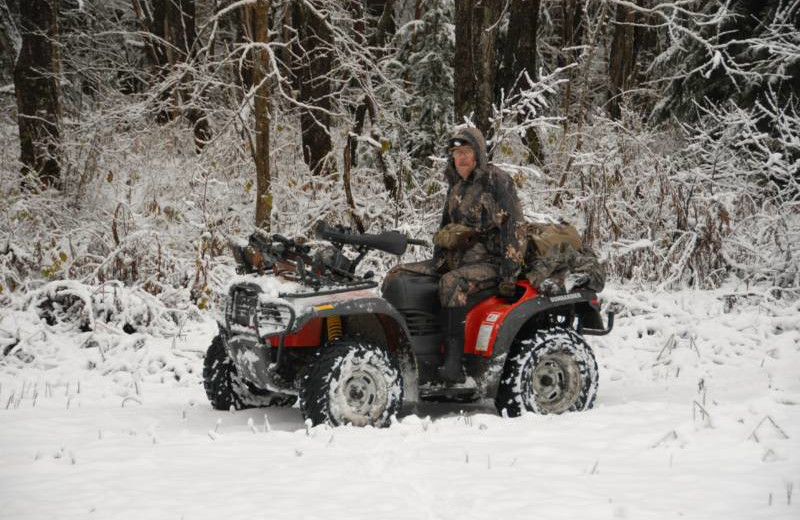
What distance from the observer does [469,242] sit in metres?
6.19

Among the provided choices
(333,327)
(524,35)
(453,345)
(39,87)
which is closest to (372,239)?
(333,327)

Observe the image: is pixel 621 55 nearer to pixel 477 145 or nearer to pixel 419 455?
pixel 477 145

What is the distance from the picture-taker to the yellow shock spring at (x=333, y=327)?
5609 millimetres

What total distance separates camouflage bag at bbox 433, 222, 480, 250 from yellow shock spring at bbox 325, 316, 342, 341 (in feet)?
3.56

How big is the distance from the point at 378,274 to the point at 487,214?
4.37 m

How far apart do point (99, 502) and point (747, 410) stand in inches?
156

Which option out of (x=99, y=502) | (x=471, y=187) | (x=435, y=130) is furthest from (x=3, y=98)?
(x=99, y=502)

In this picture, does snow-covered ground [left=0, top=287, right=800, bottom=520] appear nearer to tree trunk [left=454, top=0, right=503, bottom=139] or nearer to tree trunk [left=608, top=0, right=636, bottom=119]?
tree trunk [left=454, top=0, right=503, bottom=139]

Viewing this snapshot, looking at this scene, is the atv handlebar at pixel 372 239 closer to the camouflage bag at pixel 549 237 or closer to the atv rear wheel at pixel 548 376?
the camouflage bag at pixel 549 237

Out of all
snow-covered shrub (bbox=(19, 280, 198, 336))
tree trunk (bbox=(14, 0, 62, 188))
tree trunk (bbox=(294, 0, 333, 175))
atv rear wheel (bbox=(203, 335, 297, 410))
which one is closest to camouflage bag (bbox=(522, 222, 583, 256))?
atv rear wheel (bbox=(203, 335, 297, 410))

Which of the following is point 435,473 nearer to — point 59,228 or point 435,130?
point 59,228

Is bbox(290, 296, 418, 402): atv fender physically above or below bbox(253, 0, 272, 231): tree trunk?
below

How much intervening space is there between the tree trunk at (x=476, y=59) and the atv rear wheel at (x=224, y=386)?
6.26 meters

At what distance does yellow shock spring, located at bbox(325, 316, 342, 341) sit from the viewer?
5609 millimetres
